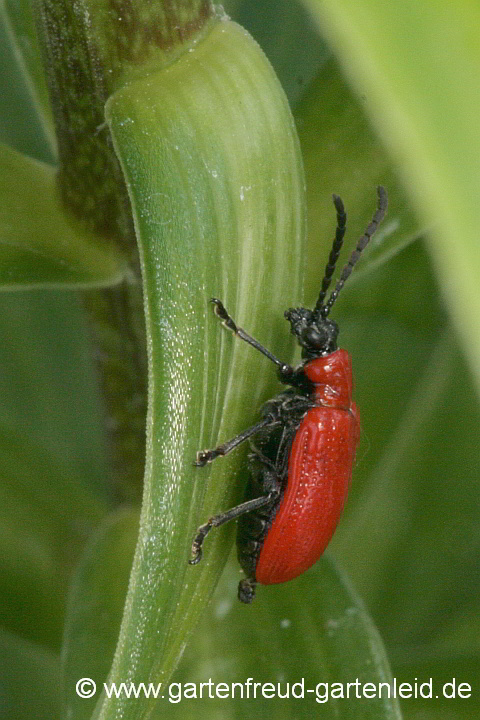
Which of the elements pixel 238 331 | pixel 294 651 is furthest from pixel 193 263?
pixel 294 651

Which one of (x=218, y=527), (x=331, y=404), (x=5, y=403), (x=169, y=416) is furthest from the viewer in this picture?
(x=5, y=403)

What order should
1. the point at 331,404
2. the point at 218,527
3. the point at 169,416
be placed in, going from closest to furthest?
1. the point at 169,416
2. the point at 218,527
3. the point at 331,404

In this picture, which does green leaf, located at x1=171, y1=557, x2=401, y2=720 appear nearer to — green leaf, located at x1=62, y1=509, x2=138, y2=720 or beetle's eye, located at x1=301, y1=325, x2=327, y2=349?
green leaf, located at x1=62, y1=509, x2=138, y2=720

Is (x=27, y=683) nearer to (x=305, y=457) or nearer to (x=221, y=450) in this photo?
(x=305, y=457)

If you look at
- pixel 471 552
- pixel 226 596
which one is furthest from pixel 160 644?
pixel 471 552

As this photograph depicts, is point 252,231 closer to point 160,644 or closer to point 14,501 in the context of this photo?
point 160,644

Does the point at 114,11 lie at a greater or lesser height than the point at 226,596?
greater
